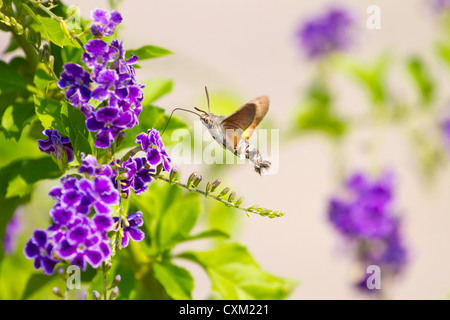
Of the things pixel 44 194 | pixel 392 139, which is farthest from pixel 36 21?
pixel 392 139

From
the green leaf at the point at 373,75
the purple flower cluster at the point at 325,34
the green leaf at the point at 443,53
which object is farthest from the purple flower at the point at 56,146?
the purple flower cluster at the point at 325,34

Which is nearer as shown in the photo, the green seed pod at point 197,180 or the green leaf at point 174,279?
the green seed pod at point 197,180

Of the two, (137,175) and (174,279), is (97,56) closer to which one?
(137,175)

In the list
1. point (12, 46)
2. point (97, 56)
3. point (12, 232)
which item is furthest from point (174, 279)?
point (12, 232)

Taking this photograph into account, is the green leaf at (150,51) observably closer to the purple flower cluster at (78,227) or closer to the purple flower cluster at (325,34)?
the purple flower cluster at (78,227)

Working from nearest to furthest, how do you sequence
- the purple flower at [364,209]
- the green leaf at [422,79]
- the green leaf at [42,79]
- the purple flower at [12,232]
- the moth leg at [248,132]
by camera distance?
the green leaf at [42,79], the moth leg at [248,132], the purple flower at [12,232], the purple flower at [364,209], the green leaf at [422,79]

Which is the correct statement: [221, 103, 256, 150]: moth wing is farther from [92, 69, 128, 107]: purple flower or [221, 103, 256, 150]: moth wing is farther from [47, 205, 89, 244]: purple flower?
[47, 205, 89, 244]: purple flower
